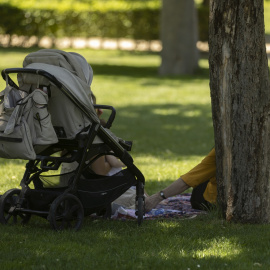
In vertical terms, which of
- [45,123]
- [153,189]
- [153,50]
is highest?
[45,123]

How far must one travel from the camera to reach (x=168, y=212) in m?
7.09

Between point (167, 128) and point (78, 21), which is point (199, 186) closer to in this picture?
point (167, 128)

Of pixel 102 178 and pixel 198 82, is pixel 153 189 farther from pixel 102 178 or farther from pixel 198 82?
pixel 198 82

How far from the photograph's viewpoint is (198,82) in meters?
A: 21.4

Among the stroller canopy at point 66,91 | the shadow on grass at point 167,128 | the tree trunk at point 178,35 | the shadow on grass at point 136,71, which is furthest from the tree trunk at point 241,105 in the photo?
the shadow on grass at point 136,71

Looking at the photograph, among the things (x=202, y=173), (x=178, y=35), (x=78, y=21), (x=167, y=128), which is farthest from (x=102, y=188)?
(x=78, y=21)

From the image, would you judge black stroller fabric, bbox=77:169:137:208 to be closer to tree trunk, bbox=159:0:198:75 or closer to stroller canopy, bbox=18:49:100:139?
Result: stroller canopy, bbox=18:49:100:139

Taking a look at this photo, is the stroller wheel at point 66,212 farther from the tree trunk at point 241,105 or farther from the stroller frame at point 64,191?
the tree trunk at point 241,105

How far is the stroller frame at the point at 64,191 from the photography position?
5.88 m

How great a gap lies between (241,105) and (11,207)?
1982 millimetres

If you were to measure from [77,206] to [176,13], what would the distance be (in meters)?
15.9

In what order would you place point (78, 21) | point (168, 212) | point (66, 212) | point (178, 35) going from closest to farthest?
point (66, 212), point (168, 212), point (178, 35), point (78, 21)

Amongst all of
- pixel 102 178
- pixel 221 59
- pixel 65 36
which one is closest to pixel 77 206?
pixel 102 178

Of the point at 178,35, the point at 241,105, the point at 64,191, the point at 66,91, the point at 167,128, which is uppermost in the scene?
the point at 66,91
